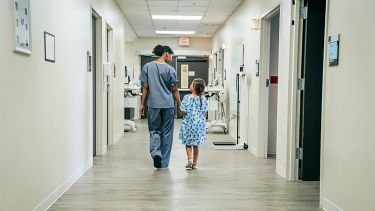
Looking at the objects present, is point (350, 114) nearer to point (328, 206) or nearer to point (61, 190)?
point (328, 206)

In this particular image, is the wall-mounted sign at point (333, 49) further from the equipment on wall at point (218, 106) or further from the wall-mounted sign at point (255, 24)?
the equipment on wall at point (218, 106)

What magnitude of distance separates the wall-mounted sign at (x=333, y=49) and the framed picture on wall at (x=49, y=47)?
7.55 feet

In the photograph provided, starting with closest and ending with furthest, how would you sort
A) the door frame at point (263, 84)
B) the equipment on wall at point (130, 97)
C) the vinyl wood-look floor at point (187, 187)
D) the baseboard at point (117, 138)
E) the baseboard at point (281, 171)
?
the vinyl wood-look floor at point (187, 187) < the baseboard at point (281, 171) < the door frame at point (263, 84) < the baseboard at point (117, 138) < the equipment on wall at point (130, 97)

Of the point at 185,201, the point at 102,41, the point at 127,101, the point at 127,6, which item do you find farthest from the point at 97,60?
the point at 127,101

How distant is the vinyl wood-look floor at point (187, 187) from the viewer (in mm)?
3156

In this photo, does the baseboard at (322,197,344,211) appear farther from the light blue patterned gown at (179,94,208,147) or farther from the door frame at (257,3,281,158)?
the door frame at (257,3,281,158)

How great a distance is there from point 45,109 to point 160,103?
1730mm

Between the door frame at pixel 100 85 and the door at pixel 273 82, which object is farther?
the door at pixel 273 82

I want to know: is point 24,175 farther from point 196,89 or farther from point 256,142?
point 256,142

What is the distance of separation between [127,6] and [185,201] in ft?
16.1

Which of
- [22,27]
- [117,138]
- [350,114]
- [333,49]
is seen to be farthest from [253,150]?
[22,27]

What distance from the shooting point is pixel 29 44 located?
2.65m

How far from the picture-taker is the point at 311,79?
388cm

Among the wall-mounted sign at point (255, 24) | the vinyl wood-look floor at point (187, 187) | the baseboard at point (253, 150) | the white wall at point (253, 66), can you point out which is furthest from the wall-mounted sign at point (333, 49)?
the baseboard at point (253, 150)
